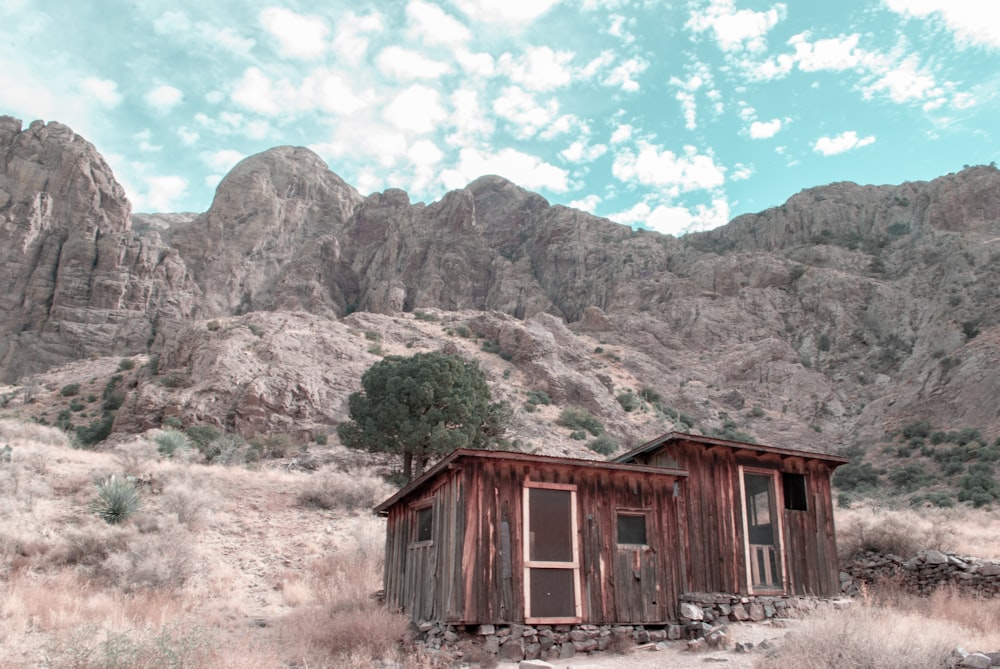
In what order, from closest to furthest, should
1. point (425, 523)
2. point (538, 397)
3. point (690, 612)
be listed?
point (690, 612) → point (425, 523) → point (538, 397)

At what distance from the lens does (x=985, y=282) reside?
2079 inches

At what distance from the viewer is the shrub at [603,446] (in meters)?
37.4

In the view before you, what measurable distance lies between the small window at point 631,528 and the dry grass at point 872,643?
3040 millimetres

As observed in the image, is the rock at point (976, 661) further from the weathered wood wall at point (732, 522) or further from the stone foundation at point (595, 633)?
the weathered wood wall at point (732, 522)

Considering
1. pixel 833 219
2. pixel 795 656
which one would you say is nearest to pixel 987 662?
pixel 795 656

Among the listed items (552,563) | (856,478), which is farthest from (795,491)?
(856,478)

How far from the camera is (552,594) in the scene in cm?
1179

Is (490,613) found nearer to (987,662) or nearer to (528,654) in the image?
(528,654)

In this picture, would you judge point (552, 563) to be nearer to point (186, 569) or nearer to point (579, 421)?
point (186, 569)

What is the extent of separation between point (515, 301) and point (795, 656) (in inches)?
2752

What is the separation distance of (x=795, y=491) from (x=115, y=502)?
632 inches

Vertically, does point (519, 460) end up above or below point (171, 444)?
below

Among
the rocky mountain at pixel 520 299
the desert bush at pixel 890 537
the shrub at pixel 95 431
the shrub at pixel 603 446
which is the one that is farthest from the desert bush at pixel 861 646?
the shrub at pixel 95 431

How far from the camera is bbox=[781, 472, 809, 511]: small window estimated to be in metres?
15.2
